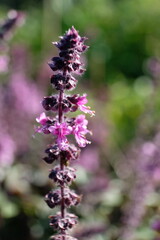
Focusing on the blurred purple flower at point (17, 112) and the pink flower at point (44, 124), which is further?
the blurred purple flower at point (17, 112)

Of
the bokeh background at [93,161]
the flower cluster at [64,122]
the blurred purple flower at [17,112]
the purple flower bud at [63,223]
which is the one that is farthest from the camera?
the blurred purple flower at [17,112]

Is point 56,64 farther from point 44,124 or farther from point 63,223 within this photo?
point 63,223

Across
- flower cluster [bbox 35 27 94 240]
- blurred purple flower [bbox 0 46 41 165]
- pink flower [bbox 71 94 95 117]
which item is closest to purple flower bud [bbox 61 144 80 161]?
flower cluster [bbox 35 27 94 240]

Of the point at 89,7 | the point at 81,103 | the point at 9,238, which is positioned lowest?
the point at 81,103

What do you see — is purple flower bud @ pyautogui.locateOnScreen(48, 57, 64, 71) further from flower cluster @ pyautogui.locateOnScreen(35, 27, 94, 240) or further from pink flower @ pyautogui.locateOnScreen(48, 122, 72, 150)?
pink flower @ pyautogui.locateOnScreen(48, 122, 72, 150)

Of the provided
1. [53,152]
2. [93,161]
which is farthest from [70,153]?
[93,161]

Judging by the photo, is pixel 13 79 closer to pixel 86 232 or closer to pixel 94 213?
pixel 94 213

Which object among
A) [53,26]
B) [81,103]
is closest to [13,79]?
[81,103]

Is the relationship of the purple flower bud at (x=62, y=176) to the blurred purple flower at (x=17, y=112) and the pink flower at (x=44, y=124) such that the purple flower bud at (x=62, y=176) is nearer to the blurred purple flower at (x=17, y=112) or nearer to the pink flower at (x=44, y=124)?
the pink flower at (x=44, y=124)

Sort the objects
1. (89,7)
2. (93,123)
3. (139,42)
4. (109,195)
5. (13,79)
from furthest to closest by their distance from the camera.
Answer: (89,7), (139,42), (93,123), (13,79), (109,195)

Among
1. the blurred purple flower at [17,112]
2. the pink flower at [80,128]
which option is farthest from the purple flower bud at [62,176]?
the blurred purple flower at [17,112]
